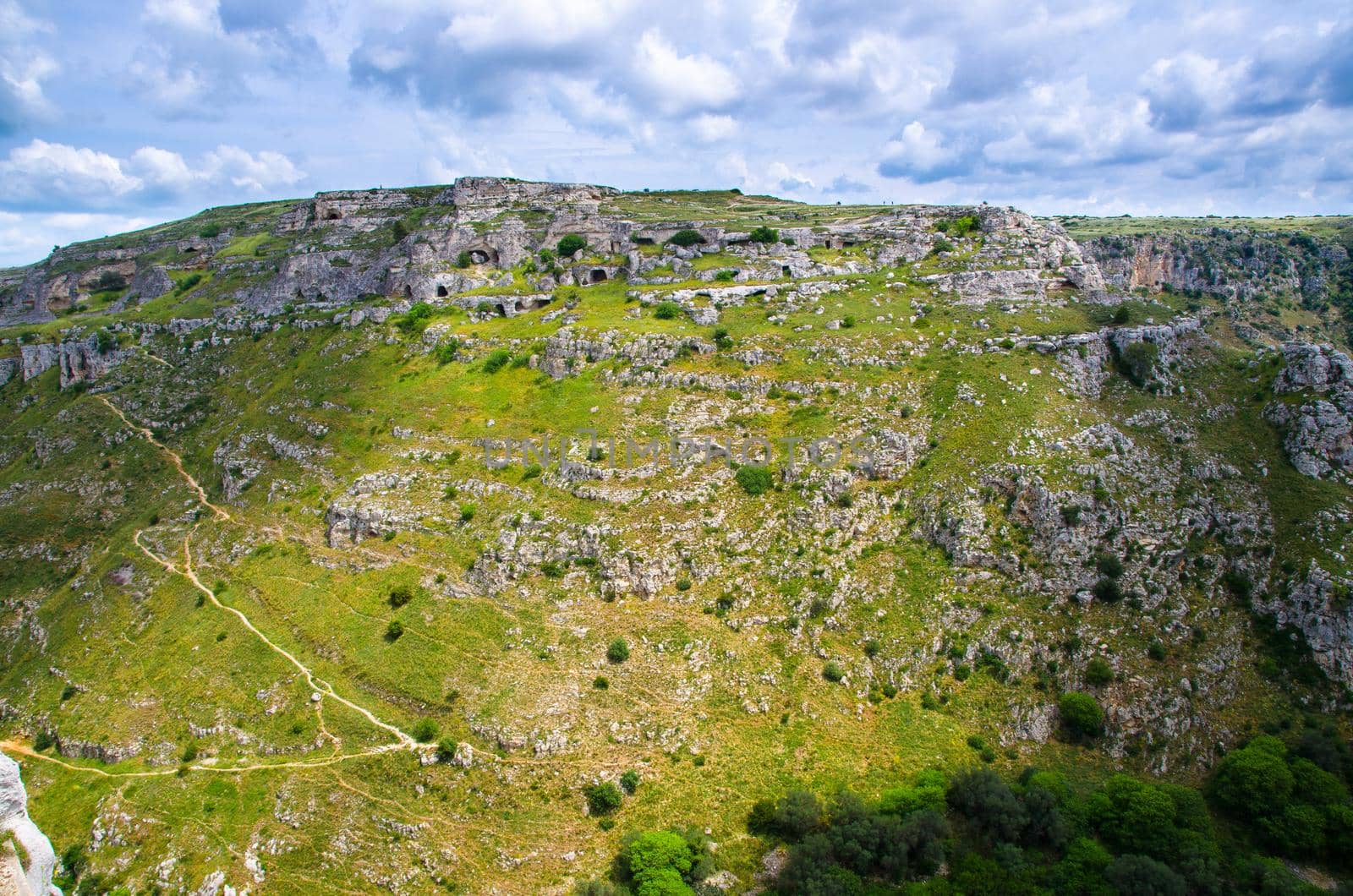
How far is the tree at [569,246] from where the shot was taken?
327 ft

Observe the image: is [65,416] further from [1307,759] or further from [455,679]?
[1307,759]

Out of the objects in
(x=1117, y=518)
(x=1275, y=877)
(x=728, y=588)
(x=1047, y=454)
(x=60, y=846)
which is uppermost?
(x=1047, y=454)

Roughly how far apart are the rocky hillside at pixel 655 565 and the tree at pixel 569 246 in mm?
13210

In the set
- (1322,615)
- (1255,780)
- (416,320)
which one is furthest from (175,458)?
(1322,615)

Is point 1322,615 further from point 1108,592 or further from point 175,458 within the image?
point 175,458

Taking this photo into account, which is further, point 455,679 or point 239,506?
point 239,506

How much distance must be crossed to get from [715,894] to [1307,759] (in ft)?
127

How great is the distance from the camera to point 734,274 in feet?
288

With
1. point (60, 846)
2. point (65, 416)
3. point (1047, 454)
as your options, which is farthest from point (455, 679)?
point (65, 416)

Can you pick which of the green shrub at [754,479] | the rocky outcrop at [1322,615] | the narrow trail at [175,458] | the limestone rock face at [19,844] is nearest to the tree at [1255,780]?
the rocky outcrop at [1322,615]

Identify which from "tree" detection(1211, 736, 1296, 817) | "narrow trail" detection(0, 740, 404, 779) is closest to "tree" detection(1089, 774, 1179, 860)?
"tree" detection(1211, 736, 1296, 817)

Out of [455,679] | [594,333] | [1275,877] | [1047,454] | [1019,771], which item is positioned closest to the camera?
[1275,877]

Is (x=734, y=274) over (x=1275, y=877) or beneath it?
over

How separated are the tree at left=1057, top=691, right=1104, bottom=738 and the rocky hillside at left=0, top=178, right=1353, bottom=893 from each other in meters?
0.69
